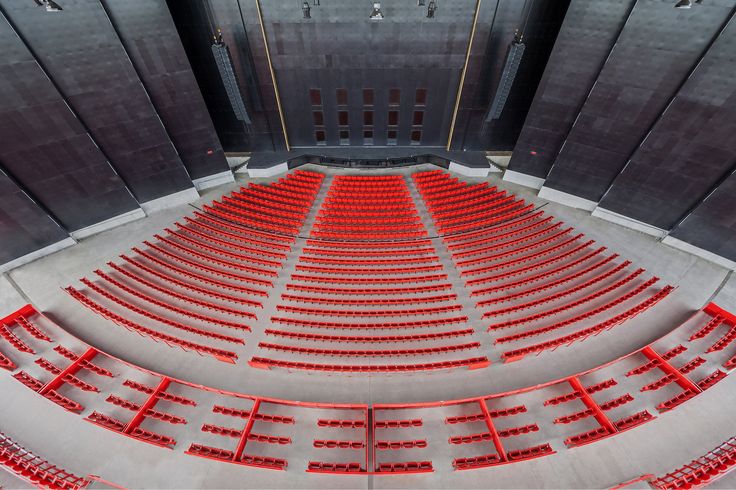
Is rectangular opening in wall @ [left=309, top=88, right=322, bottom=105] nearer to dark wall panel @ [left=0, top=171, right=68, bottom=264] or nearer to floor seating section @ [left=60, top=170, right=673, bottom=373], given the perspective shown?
floor seating section @ [left=60, top=170, right=673, bottom=373]

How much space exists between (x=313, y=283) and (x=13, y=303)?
864 centimetres

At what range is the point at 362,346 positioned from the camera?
8.38 meters

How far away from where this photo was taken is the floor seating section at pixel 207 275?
8727 millimetres

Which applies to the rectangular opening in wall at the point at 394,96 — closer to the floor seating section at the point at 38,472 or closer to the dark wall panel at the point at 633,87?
the dark wall panel at the point at 633,87

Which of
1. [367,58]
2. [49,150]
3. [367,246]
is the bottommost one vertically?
[367,246]

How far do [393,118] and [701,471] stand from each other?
556 inches

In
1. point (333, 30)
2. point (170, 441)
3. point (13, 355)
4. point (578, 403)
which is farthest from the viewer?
point (333, 30)

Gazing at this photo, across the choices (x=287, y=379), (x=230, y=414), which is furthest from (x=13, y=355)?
(x=287, y=379)

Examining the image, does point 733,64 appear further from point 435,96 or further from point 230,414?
point 230,414

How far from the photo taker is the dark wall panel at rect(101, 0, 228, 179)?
9.60 meters

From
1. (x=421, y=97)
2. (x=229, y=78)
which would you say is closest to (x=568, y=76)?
(x=421, y=97)

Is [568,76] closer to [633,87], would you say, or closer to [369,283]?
[633,87]

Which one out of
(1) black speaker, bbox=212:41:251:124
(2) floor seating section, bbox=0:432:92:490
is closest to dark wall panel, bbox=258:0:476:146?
(1) black speaker, bbox=212:41:251:124

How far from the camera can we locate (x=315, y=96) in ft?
45.4
